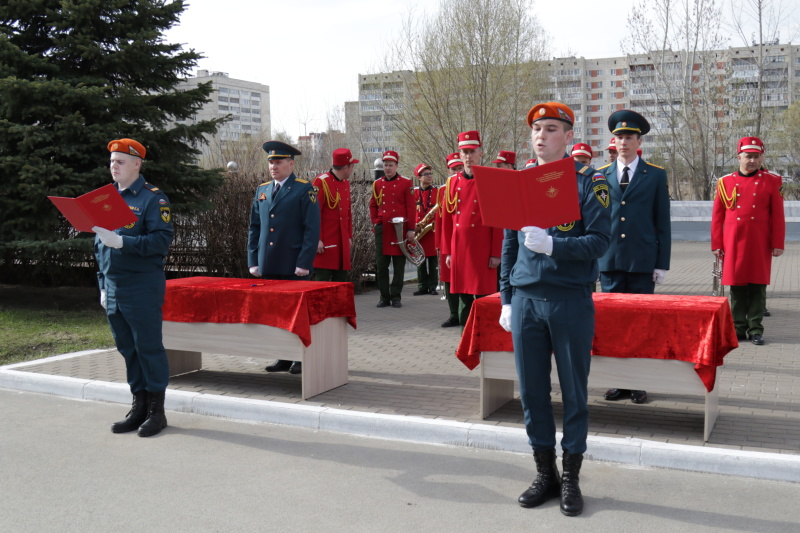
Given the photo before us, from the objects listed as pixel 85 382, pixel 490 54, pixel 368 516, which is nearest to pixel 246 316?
pixel 85 382

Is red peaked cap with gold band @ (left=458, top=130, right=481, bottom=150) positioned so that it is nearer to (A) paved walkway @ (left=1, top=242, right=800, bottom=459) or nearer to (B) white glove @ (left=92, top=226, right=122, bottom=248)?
(A) paved walkway @ (left=1, top=242, right=800, bottom=459)

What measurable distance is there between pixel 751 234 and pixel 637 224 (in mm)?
3340

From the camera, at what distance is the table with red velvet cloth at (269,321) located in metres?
6.73

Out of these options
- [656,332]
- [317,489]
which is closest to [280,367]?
[317,489]

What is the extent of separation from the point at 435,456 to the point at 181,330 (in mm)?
2960

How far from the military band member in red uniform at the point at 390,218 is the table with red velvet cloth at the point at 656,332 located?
7.05m

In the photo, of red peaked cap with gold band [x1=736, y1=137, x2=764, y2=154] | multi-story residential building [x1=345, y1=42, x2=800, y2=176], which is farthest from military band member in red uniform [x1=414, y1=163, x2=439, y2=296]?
multi-story residential building [x1=345, y1=42, x2=800, y2=176]

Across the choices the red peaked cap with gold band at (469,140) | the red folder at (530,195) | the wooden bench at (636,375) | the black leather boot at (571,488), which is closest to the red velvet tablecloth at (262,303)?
the wooden bench at (636,375)

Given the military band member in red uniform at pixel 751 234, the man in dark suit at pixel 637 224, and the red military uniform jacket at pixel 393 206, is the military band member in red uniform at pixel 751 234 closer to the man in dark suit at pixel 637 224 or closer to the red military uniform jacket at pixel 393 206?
the man in dark suit at pixel 637 224

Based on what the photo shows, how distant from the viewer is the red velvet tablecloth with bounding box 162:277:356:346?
6695 millimetres

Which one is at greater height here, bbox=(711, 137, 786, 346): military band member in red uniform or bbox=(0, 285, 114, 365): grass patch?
bbox=(711, 137, 786, 346): military band member in red uniform

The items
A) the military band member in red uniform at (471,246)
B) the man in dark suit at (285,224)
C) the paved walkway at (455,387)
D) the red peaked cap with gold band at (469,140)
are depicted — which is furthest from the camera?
the military band member in red uniform at (471,246)

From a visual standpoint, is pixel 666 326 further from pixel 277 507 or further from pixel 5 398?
pixel 5 398

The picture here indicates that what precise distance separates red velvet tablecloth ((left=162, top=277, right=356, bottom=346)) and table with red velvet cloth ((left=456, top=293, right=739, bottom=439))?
154cm
